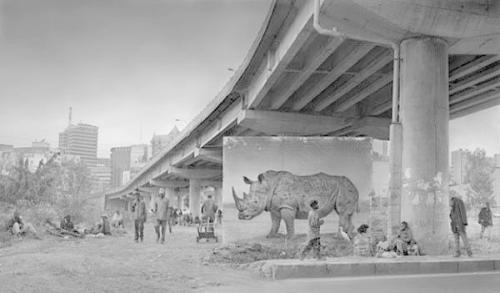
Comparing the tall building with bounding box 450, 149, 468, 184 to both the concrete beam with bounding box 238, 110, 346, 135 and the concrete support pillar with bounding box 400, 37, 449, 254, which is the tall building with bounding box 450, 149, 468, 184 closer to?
the concrete beam with bounding box 238, 110, 346, 135

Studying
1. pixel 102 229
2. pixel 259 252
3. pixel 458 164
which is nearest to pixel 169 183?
pixel 458 164

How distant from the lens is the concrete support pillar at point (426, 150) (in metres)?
16.1

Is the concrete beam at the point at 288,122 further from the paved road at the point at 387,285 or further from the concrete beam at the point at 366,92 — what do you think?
the paved road at the point at 387,285

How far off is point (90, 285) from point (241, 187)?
11.2 meters

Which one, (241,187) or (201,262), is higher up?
(241,187)

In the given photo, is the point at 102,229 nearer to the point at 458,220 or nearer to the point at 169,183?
the point at 458,220

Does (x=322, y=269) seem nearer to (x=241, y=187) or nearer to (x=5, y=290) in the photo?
(x=5, y=290)

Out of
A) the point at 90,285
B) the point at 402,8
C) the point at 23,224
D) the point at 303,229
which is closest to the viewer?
the point at 90,285

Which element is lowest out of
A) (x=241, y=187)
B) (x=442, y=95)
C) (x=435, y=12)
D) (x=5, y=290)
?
(x=5, y=290)

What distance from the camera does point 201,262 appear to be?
16688 mm

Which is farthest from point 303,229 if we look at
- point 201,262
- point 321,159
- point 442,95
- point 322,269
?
point 322,269

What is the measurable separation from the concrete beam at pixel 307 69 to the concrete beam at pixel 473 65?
18.5 ft

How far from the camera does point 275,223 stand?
21.8 metres

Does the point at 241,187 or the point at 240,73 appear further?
the point at 240,73
